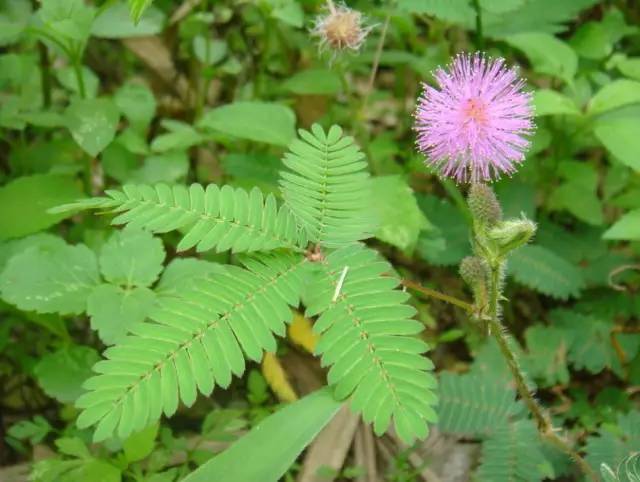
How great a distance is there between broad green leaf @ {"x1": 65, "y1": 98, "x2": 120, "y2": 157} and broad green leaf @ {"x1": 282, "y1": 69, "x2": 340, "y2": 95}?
0.53 m

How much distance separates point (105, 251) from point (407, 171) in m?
0.90

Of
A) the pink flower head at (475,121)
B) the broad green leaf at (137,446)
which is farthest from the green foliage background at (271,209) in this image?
the pink flower head at (475,121)

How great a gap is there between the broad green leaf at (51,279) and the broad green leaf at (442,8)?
939 mm

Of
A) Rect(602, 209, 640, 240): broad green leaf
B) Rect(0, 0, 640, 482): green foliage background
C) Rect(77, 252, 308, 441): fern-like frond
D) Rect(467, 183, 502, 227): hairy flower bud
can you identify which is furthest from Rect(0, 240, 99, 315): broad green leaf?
Rect(602, 209, 640, 240): broad green leaf

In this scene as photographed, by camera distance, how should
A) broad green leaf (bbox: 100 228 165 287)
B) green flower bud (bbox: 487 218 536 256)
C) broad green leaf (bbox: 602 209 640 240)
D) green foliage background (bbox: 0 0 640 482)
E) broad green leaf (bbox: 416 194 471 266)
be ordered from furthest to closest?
1. broad green leaf (bbox: 416 194 471 266)
2. broad green leaf (bbox: 602 209 640 240)
3. broad green leaf (bbox: 100 228 165 287)
4. green foliage background (bbox: 0 0 640 482)
5. green flower bud (bbox: 487 218 536 256)

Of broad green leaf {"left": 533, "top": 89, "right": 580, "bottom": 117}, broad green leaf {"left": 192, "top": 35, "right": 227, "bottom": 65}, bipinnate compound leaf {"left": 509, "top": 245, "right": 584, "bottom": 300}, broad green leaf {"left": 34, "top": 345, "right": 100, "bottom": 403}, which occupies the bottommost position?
broad green leaf {"left": 34, "top": 345, "right": 100, "bottom": 403}

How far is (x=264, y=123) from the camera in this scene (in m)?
1.98

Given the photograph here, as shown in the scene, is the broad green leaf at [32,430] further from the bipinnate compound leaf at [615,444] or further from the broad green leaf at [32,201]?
the bipinnate compound leaf at [615,444]

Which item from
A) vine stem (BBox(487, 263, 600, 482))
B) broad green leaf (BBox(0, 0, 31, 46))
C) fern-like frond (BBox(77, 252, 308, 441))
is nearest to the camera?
fern-like frond (BBox(77, 252, 308, 441))

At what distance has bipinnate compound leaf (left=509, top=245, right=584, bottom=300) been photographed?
200 centimetres

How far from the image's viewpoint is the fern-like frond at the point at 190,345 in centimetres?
109

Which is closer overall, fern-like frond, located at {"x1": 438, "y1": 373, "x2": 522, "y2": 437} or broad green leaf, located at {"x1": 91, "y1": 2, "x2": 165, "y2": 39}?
fern-like frond, located at {"x1": 438, "y1": 373, "x2": 522, "y2": 437}

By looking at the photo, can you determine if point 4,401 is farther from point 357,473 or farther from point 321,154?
point 321,154

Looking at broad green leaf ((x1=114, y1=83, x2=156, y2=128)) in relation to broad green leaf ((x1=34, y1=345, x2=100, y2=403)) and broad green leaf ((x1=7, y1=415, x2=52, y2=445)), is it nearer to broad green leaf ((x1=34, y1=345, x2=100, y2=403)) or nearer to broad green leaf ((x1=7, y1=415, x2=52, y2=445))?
broad green leaf ((x1=34, y1=345, x2=100, y2=403))
